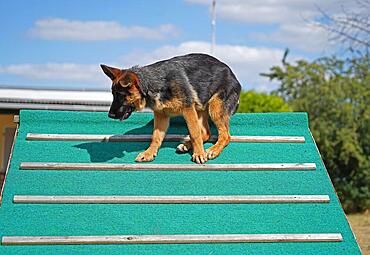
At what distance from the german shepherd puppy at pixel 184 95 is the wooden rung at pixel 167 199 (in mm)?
684

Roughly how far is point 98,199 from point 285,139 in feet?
7.77

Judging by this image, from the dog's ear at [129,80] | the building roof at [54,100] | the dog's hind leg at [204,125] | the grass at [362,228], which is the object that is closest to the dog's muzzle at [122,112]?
the dog's ear at [129,80]

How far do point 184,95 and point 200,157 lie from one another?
69 cm

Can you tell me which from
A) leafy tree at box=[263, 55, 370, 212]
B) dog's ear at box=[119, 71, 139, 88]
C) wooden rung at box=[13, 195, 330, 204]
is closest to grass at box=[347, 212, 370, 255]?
leafy tree at box=[263, 55, 370, 212]

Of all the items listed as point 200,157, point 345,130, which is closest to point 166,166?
point 200,157

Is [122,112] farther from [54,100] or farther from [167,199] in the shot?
[54,100]

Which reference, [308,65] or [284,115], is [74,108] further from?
[308,65]

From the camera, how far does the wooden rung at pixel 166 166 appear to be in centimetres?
633

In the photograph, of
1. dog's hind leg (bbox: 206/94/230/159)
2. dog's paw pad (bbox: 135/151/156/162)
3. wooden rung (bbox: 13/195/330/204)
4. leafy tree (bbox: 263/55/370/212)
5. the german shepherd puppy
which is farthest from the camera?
leafy tree (bbox: 263/55/370/212)

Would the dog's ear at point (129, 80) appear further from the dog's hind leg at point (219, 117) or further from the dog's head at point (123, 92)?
the dog's hind leg at point (219, 117)

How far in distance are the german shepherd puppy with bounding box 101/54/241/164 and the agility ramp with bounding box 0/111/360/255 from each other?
0.63 feet

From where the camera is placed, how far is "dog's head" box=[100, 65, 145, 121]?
20.0 feet

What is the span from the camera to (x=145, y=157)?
656 centimetres

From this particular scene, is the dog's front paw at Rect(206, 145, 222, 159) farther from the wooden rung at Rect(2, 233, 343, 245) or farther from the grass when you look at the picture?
the grass
